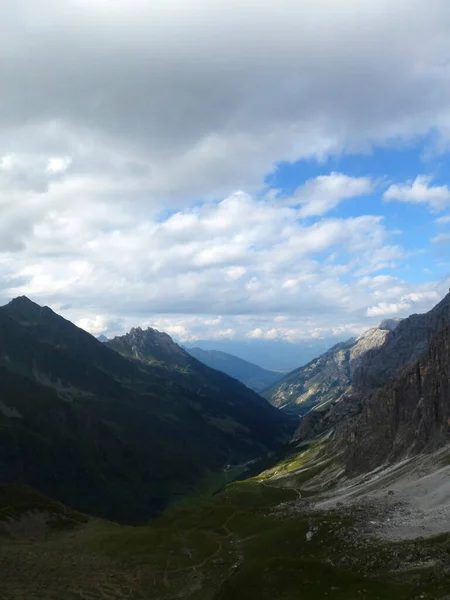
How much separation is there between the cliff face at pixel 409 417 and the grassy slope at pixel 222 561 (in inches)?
1466

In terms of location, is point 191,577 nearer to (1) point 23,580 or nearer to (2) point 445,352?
(1) point 23,580

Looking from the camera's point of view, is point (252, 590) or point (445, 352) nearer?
point (252, 590)

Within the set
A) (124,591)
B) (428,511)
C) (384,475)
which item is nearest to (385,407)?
→ (384,475)

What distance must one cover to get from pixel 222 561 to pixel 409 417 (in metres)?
99.7

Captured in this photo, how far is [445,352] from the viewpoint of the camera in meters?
163

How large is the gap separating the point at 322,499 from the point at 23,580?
79.6m

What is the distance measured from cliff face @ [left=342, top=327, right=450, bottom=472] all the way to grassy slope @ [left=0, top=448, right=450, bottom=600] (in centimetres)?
3724

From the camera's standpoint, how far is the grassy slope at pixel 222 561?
56344 mm

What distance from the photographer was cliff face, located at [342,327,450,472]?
14600 cm

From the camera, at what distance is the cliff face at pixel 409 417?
146m

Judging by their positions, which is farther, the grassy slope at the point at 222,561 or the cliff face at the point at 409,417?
the cliff face at the point at 409,417

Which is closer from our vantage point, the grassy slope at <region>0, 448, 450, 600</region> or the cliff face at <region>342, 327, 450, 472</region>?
the grassy slope at <region>0, 448, 450, 600</region>

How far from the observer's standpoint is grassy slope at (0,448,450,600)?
185ft

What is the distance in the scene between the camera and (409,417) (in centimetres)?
16450
